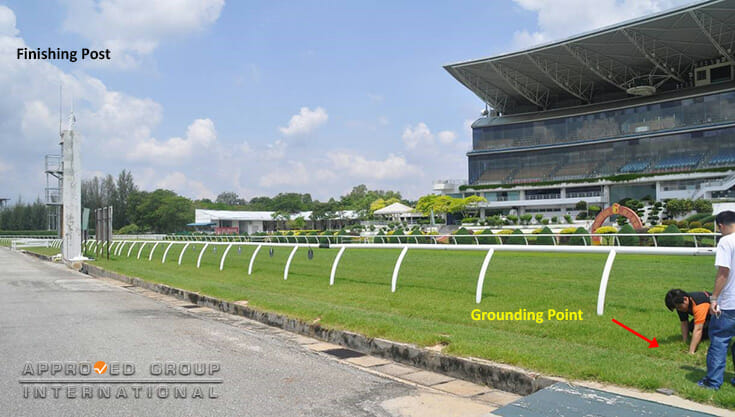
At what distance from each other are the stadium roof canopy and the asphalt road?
182 ft

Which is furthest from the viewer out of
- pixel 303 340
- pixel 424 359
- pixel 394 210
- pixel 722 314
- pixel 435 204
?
pixel 394 210

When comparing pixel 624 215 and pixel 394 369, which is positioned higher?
pixel 624 215

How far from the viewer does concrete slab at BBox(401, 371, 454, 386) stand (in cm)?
586

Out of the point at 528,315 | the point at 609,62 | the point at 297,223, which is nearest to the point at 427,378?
the point at 528,315

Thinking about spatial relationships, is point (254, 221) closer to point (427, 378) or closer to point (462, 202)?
point (462, 202)

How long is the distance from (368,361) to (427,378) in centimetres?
106

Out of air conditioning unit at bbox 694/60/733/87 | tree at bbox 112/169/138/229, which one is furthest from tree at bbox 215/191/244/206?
air conditioning unit at bbox 694/60/733/87

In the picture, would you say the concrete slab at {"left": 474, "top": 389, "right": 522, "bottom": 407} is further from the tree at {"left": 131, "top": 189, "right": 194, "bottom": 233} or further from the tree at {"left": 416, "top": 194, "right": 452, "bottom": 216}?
the tree at {"left": 131, "top": 189, "right": 194, "bottom": 233}

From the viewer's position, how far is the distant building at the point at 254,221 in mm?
87062

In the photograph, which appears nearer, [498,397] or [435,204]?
[498,397]

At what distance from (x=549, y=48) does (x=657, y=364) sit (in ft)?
203

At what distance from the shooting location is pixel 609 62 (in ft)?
211

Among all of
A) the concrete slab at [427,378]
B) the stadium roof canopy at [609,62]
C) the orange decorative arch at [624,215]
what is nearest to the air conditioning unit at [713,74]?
the stadium roof canopy at [609,62]

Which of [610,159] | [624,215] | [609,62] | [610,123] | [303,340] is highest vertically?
[609,62]
